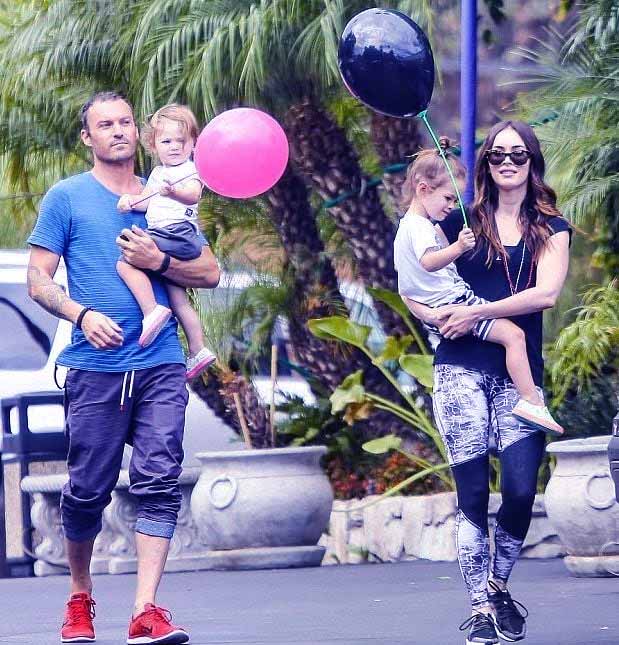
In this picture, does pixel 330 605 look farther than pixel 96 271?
Yes

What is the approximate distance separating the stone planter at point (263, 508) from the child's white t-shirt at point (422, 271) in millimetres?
4119

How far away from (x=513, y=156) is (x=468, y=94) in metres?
2.56

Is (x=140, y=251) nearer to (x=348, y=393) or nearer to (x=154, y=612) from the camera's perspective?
(x=154, y=612)

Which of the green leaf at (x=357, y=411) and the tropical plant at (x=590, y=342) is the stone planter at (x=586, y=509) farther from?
the green leaf at (x=357, y=411)

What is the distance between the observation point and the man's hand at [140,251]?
595cm

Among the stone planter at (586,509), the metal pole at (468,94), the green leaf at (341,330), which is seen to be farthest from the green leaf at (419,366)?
the metal pole at (468,94)

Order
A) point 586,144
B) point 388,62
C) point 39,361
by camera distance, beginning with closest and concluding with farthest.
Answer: point 388,62 → point 586,144 → point 39,361

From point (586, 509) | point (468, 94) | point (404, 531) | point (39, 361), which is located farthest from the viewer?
point (39, 361)

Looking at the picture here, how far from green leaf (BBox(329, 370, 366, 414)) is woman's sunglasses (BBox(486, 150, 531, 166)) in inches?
187

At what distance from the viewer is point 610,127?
9273 millimetres

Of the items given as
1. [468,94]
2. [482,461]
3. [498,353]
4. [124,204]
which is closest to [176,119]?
[124,204]

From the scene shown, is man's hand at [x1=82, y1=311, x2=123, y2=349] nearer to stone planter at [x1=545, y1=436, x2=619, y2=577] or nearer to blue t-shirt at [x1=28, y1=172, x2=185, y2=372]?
blue t-shirt at [x1=28, y1=172, x2=185, y2=372]

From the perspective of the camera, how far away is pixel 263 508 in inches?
387

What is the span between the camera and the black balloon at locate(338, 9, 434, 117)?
6.47 meters
